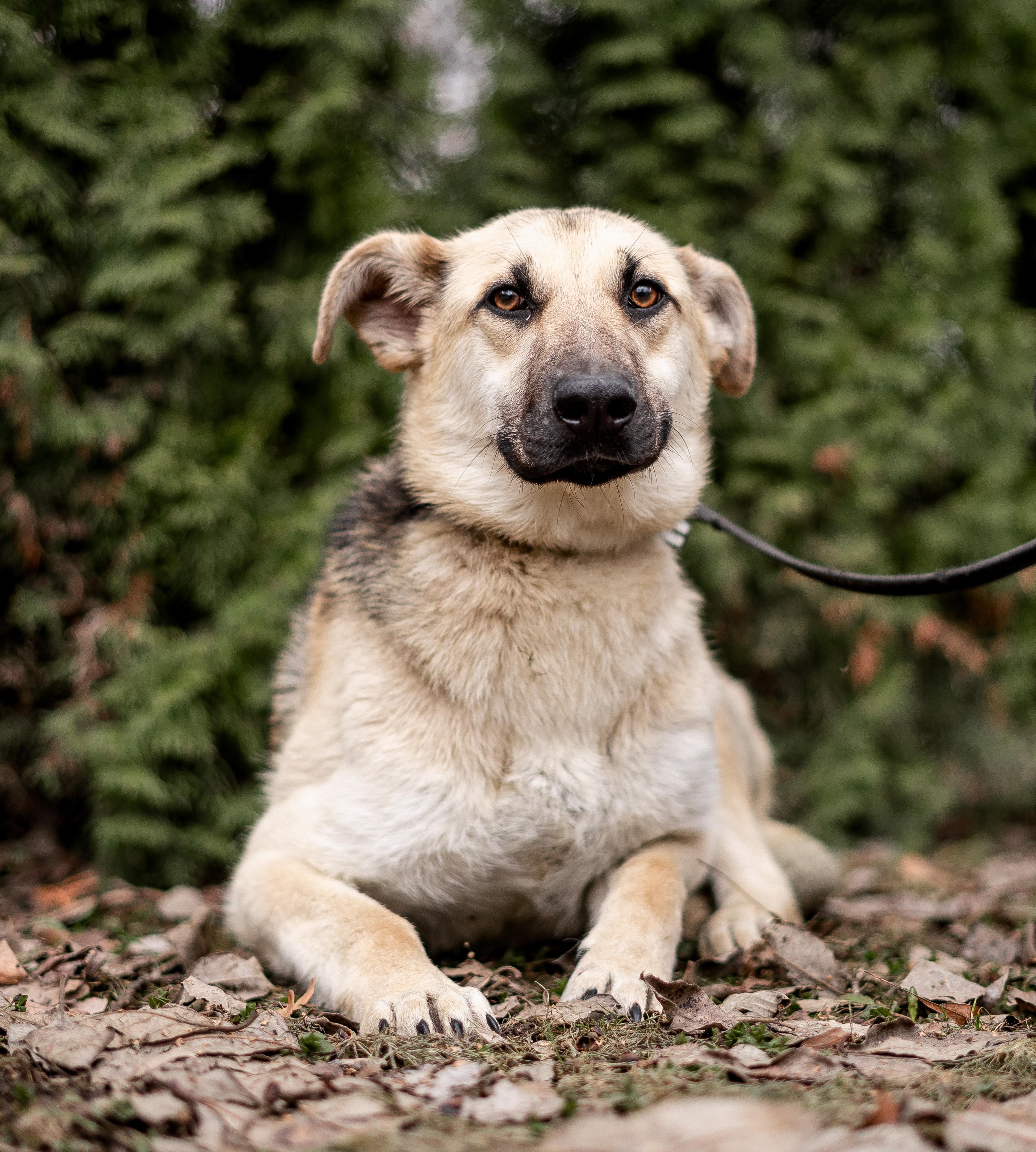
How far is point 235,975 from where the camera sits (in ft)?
9.12

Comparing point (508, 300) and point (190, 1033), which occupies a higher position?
point (508, 300)

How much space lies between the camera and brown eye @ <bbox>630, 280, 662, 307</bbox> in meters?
3.23

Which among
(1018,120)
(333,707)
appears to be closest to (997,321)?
(1018,120)

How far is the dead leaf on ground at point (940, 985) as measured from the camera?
103 inches

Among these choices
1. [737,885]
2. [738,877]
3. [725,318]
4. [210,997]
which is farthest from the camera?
[725,318]

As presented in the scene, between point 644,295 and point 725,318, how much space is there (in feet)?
1.89

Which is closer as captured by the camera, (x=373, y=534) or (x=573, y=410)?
(x=573, y=410)

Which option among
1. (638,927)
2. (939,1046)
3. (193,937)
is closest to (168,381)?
(193,937)

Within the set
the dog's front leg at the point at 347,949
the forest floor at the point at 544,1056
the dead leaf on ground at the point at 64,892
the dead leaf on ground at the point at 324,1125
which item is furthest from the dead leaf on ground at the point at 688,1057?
the dead leaf on ground at the point at 64,892

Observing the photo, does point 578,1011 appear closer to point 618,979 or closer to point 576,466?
point 618,979

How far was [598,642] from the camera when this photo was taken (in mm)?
2945

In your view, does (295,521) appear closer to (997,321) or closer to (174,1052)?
(174,1052)

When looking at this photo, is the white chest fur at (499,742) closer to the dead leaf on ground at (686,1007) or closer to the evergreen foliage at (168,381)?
the dead leaf on ground at (686,1007)

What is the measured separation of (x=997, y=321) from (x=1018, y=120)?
120cm
